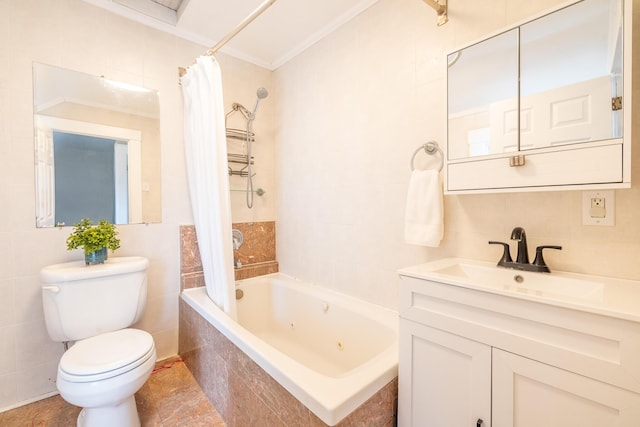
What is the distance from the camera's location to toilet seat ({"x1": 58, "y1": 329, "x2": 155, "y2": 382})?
1232 millimetres

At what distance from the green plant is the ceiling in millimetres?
1429

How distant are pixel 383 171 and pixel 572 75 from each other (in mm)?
907

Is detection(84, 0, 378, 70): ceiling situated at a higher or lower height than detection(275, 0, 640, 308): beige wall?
higher

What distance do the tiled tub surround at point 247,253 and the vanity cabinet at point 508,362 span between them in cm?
163

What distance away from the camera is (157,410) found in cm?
162

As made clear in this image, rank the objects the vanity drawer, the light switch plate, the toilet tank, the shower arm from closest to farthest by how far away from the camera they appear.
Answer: the vanity drawer
the light switch plate
the shower arm
the toilet tank

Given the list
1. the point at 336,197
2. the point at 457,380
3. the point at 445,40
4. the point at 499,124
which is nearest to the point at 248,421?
the point at 457,380

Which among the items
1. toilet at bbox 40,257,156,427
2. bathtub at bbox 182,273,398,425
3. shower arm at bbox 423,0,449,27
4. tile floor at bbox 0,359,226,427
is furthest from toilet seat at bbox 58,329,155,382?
shower arm at bbox 423,0,449,27

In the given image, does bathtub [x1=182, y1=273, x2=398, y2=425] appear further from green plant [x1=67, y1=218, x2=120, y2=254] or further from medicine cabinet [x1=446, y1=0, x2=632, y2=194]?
medicine cabinet [x1=446, y1=0, x2=632, y2=194]

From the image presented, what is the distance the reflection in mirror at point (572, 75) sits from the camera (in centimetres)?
91

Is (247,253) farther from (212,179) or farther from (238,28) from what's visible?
(238,28)

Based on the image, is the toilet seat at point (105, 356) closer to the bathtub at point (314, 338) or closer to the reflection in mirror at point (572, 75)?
the bathtub at point (314, 338)

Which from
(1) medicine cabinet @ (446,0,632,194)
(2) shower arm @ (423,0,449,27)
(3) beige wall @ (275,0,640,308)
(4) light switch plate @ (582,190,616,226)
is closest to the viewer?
(1) medicine cabinet @ (446,0,632,194)

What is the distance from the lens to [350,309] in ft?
5.87
